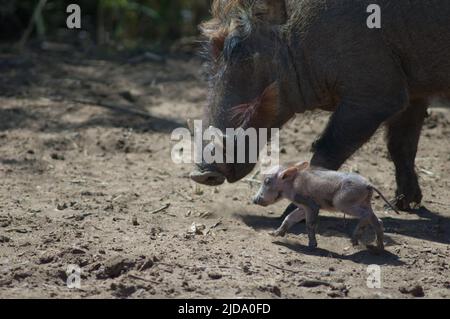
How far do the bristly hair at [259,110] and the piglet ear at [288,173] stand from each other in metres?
0.74

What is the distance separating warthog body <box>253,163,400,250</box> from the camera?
6.11 meters

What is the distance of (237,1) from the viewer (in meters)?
7.20

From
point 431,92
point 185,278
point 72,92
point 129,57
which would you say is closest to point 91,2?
point 129,57

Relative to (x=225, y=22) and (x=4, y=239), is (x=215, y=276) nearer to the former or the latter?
(x=4, y=239)

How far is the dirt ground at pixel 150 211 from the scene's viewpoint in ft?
18.1

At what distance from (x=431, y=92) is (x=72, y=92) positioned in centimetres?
472

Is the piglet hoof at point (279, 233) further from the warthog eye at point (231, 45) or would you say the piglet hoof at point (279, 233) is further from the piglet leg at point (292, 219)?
the warthog eye at point (231, 45)

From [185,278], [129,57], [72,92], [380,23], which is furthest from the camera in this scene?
[129,57]

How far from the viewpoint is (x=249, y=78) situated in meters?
7.10

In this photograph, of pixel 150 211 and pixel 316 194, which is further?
pixel 150 211

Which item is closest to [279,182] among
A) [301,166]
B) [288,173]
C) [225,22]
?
[288,173]

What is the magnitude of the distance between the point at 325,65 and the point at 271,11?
637 millimetres

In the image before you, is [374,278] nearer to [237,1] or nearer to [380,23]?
[380,23]
